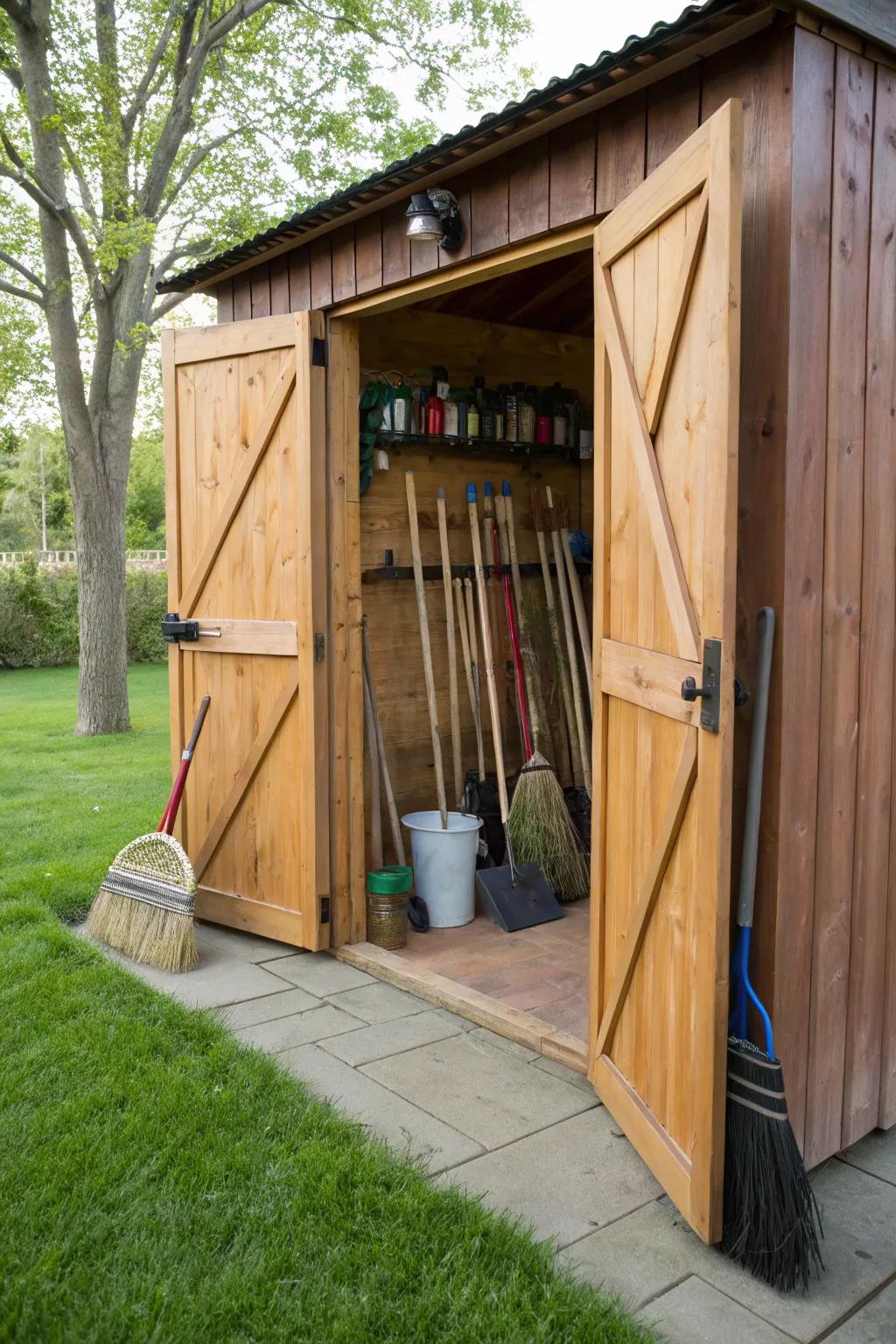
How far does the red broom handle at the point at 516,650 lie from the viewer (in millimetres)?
4996

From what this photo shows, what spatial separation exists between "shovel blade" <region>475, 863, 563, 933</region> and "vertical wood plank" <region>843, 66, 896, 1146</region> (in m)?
1.82

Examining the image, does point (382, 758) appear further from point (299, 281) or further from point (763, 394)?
point (763, 394)

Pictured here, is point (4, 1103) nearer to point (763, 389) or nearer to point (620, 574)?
point (620, 574)

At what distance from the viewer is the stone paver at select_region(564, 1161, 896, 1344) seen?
2.10 m

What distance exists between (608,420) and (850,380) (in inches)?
24.0

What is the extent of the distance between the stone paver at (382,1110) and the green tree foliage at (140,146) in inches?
256

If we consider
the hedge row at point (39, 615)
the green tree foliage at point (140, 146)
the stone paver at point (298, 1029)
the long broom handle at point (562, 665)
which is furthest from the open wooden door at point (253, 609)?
the hedge row at point (39, 615)

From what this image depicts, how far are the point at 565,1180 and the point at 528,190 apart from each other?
2658 mm

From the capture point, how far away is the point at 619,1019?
9.27 feet

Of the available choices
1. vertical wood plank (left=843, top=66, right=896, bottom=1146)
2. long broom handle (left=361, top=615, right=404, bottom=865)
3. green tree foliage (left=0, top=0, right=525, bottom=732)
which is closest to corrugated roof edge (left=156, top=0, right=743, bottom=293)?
vertical wood plank (left=843, top=66, right=896, bottom=1146)

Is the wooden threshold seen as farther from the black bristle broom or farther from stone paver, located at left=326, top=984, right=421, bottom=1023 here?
the black bristle broom

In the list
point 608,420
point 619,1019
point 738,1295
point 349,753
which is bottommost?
point 738,1295

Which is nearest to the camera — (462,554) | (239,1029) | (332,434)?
(239,1029)

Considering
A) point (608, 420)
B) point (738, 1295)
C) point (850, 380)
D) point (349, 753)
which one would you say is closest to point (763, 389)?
point (850, 380)
